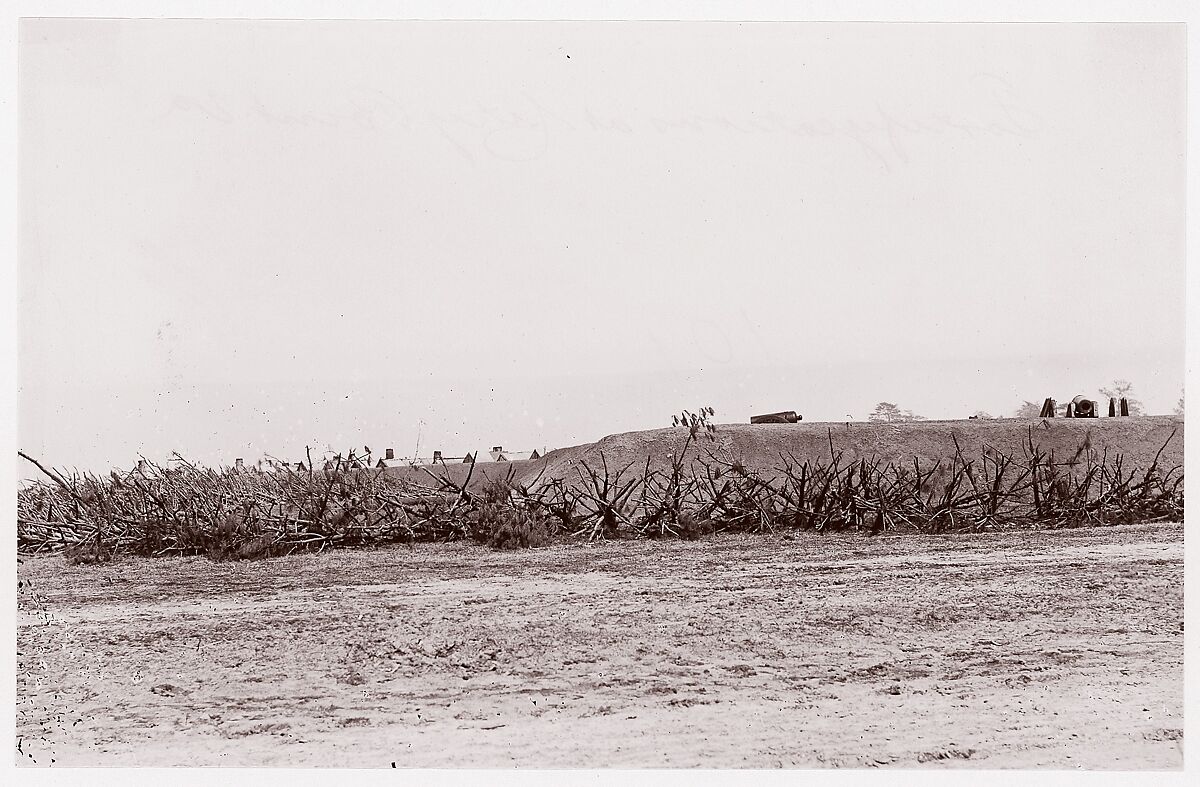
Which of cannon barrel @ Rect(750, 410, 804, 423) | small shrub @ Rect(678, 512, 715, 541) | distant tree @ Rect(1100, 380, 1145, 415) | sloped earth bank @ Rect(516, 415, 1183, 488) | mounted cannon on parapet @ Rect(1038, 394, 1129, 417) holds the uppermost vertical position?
distant tree @ Rect(1100, 380, 1145, 415)

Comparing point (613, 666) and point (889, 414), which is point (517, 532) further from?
point (889, 414)

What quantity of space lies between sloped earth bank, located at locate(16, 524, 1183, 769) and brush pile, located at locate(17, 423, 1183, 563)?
3.27 ft

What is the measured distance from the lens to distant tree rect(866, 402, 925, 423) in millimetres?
12000

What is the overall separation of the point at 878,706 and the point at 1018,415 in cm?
608

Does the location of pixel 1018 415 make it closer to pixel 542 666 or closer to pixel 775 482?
pixel 775 482

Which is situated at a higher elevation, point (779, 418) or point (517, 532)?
point (779, 418)

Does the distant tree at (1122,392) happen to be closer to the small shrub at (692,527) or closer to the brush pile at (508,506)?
the brush pile at (508,506)

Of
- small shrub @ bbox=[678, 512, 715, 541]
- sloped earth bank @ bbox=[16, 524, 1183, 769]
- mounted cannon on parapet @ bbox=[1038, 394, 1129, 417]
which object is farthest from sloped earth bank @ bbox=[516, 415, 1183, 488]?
sloped earth bank @ bbox=[16, 524, 1183, 769]

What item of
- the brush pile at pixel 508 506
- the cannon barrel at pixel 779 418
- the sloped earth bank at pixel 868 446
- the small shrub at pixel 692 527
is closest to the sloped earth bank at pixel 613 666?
the brush pile at pixel 508 506

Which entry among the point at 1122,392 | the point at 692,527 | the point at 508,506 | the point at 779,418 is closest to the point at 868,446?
the point at 779,418

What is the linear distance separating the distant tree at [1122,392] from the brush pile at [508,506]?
0.93 m

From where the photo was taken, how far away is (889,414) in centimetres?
1266

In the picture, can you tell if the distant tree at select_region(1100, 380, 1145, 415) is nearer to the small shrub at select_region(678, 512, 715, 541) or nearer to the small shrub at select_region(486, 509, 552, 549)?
the small shrub at select_region(678, 512, 715, 541)

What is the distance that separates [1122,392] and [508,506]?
6.73m
